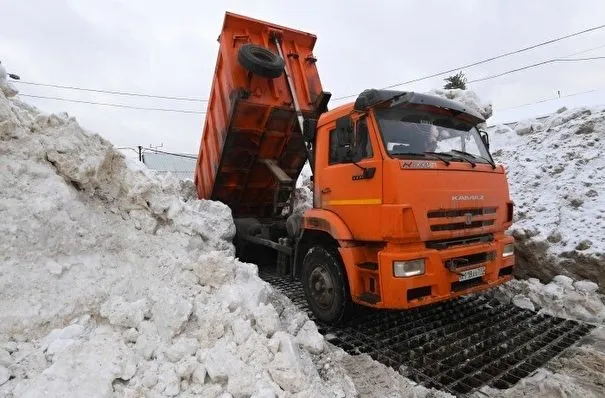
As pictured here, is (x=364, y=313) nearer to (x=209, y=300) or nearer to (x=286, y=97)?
(x=209, y=300)

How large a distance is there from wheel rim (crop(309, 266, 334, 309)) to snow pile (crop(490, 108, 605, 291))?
3505 mm

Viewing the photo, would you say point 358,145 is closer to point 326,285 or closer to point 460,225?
point 460,225

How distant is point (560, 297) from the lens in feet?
16.0

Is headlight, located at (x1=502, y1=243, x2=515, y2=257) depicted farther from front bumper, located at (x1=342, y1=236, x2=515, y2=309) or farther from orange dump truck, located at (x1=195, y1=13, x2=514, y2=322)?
front bumper, located at (x1=342, y1=236, x2=515, y2=309)

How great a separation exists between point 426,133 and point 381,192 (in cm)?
93

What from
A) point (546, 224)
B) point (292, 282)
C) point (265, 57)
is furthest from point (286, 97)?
point (546, 224)

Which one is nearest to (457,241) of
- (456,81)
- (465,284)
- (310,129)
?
(465,284)

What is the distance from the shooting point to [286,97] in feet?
19.6

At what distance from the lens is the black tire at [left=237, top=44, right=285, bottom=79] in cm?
554

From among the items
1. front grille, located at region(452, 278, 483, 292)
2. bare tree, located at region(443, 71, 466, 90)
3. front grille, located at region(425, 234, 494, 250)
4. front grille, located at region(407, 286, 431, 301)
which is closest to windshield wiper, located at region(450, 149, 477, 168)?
front grille, located at region(425, 234, 494, 250)

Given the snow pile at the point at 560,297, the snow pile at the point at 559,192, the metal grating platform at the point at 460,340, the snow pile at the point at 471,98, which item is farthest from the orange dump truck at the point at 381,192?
the snow pile at the point at 471,98

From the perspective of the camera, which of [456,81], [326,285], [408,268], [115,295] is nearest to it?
[115,295]

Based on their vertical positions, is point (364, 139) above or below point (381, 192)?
above

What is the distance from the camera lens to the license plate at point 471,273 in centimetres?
398
